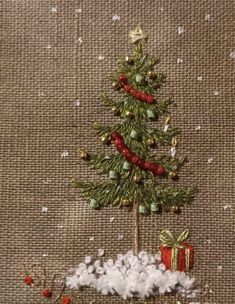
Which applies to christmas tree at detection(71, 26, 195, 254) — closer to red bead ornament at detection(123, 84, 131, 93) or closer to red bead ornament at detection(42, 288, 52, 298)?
red bead ornament at detection(123, 84, 131, 93)

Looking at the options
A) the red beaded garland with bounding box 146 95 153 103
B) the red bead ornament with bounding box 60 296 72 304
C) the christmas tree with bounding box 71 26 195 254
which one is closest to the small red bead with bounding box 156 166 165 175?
the christmas tree with bounding box 71 26 195 254

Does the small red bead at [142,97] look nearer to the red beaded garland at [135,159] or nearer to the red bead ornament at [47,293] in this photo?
the red beaded garland at [135,159]

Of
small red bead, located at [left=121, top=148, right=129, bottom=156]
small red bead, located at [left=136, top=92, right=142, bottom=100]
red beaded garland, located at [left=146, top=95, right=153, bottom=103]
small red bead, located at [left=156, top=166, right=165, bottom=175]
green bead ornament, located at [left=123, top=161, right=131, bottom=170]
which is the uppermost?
small red bead, located at [left=136, top=92, right=142, bottom=100]

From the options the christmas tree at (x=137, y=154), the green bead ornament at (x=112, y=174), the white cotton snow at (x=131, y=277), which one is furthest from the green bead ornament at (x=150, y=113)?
the white cotton snow at (x=131, y=277)

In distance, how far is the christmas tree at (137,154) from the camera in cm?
69

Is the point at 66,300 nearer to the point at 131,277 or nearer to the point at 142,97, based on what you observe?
the point at 131,277

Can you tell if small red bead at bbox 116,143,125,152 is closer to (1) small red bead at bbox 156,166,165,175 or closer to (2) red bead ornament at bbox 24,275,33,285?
(1) small red bead at bbox 156,166,165,175

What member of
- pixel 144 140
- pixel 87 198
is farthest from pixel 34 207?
pixel 144 140

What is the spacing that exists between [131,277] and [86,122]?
0.24 meters

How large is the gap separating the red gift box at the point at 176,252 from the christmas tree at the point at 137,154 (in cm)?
4

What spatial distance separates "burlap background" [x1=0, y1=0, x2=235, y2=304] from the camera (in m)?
0.70

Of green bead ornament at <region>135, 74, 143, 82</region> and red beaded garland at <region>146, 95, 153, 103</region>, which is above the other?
green bead ornament at <region>135, 74, 143, 82</region>

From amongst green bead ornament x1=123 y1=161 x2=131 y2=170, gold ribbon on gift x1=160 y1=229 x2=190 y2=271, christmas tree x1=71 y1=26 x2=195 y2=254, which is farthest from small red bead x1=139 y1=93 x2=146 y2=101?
gold ribbon on gift x1=160 y1=229 x2=190 y2=271

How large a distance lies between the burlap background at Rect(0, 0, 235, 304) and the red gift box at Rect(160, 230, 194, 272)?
0.04ft
